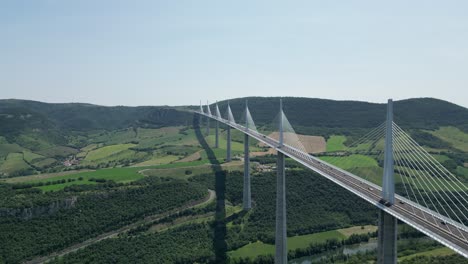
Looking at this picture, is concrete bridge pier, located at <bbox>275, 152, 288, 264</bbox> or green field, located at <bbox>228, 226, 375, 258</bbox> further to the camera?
green field, located at <bbox>228, 226, 375, 258</bbox>

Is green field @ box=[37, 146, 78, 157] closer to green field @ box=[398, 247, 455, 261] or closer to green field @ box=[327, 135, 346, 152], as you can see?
green field @ box=[327, 135, 346, 152]

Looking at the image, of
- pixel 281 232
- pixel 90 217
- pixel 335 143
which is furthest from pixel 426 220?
pixel 335 143

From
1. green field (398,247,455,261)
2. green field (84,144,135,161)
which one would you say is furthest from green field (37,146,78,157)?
green field (398,247,455,261)

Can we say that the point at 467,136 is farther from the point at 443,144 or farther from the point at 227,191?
the point at 227,191

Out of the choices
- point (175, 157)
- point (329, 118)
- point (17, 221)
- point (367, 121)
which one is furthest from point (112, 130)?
point (17, 221)

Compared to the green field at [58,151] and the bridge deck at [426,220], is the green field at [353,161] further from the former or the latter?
the green field at [58,151]

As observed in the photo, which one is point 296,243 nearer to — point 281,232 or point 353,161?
point 281,232
